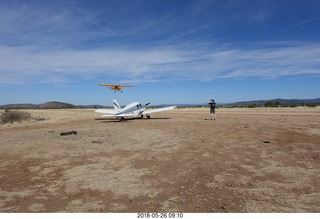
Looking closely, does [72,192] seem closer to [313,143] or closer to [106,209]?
[106,209]

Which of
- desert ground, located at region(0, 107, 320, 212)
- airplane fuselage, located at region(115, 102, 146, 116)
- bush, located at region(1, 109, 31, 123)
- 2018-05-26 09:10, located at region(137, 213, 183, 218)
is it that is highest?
airplane fuselage, located at region(115, 102, 146, 116)

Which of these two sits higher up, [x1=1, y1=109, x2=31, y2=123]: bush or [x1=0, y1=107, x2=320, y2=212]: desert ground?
[x1=1, y1=109, x2=31, y2=123]: bush

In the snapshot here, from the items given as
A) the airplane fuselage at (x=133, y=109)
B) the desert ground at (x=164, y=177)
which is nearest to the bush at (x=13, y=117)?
the airplane fuselage at (x=133, y=109)

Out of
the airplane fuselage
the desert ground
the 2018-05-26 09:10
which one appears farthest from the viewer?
the airplane fuselage

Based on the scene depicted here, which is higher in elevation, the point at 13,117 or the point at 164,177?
the point at 13,117

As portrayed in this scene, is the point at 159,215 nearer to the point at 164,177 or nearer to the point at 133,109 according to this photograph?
the point at 164,177

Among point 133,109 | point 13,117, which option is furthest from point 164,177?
point 13,117

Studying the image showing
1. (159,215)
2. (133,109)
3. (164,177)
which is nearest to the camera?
(159,215)

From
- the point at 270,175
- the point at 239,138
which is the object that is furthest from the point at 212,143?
the point at 270,175

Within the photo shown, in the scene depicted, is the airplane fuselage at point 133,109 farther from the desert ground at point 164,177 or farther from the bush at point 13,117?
the desert ground at point 164,177

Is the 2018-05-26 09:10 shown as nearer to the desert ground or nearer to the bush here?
the desert ground

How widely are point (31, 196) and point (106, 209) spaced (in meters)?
2.18

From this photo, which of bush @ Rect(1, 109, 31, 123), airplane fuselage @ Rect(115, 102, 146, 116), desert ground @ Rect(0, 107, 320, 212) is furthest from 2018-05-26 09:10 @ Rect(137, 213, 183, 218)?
bush @ Rect(1, 109, 31, 123)

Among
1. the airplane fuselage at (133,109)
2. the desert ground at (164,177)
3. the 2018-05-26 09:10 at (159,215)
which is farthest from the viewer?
the airplane fuselage at (133,109)
